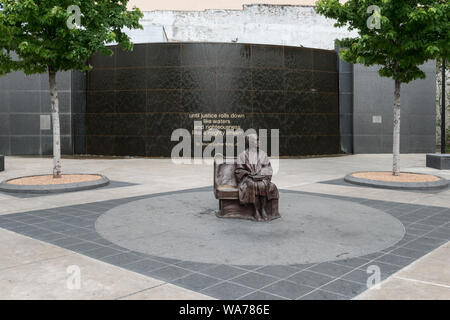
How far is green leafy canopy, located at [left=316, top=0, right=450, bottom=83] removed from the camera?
1249 cm

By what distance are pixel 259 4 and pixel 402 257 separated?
30267 mm

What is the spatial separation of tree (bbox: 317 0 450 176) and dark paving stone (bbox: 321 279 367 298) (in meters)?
9.41

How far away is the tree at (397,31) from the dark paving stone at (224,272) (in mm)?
9489

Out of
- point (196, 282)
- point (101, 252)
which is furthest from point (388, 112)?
point (196, 282)

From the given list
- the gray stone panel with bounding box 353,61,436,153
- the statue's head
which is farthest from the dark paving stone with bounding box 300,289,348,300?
the gray stone panel with bounding box 353,61,436,153

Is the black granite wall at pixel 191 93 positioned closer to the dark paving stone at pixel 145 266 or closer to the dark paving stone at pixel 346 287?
the dark paving stone at pixel 145 266

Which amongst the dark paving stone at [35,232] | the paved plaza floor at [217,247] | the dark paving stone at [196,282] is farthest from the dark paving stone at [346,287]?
the dark paving stone at [35,232]

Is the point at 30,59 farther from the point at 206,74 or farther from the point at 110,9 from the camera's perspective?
the point at 206,74

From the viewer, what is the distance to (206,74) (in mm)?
22516

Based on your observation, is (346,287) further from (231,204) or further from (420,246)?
(231,204)

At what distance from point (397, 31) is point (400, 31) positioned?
9 cm

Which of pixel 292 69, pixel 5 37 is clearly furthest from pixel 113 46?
pixel 5 37

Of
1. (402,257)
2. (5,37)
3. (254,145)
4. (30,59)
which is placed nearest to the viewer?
(402,257)
